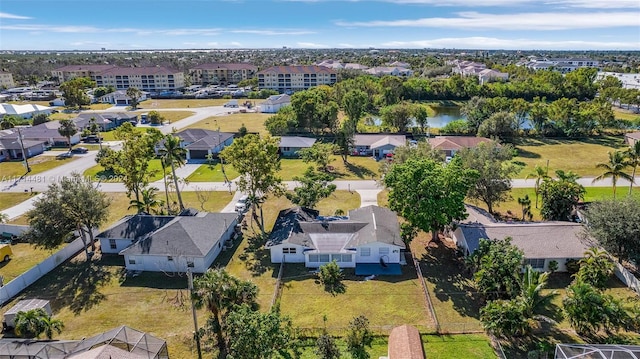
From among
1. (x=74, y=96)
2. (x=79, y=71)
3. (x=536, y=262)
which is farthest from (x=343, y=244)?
(x=79, y=71)

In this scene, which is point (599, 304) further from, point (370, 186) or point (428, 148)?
point (370, 186)

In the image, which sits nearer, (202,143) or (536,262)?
(536,262)

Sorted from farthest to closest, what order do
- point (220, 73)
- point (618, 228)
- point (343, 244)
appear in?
point (220, 73) < point (343, 244) < point (618, 228)

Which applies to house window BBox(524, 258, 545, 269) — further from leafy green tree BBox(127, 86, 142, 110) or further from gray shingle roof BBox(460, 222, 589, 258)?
leafy green tree BBox(127, 86, 142, 110)

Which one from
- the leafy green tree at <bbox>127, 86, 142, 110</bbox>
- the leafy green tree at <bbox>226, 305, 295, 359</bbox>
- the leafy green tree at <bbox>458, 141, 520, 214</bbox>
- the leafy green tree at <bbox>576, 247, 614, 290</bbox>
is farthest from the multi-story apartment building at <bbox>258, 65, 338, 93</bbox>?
the leafy green tree at <bbox>226, 305, 295, 359</bbox>

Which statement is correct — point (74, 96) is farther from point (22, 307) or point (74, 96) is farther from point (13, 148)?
point (22, 307)

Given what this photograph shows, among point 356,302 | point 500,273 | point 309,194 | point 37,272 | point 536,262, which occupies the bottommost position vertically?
point 356,302

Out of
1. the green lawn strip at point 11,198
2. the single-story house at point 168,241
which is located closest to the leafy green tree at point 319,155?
the single-story house at point 168,241
